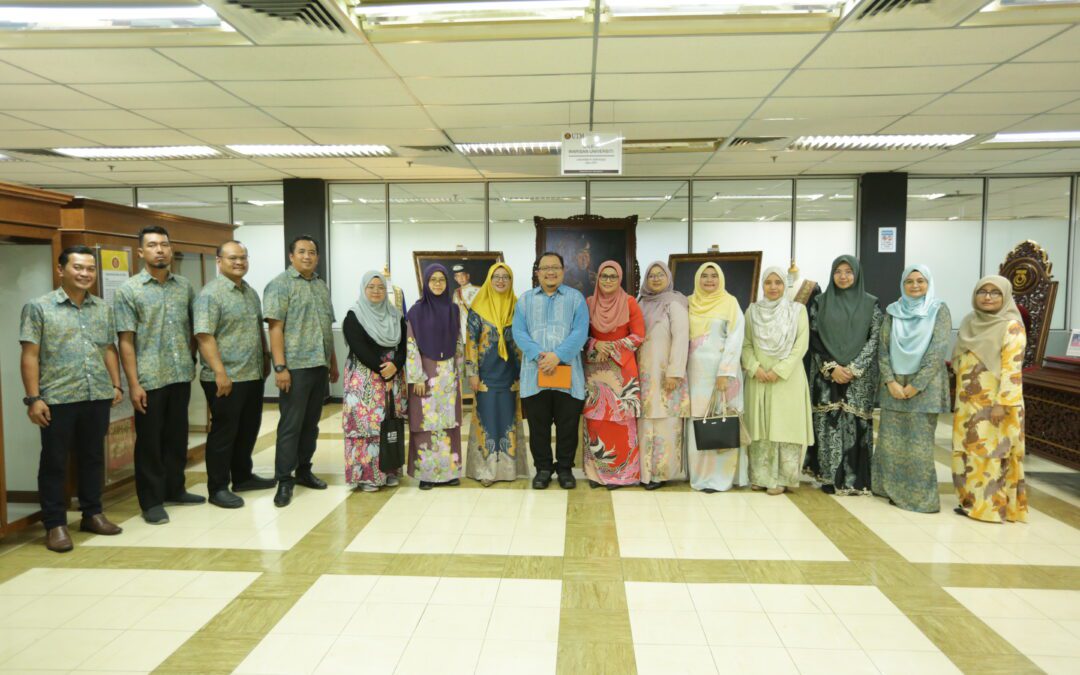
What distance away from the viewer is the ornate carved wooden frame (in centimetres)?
460

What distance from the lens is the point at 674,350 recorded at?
13.4 ft

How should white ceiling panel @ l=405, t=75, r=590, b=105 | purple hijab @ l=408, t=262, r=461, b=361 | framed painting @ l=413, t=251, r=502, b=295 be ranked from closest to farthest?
white ceiling panel @ l=405, t=75, r=590, b=105 → purple hijab @ l=408, t=262, r=461, b=361 → framed painting @ l=413, t=251, r=502, b=295

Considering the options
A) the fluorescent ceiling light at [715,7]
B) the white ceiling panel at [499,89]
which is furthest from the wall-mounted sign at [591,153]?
the fluorescent ceiling light at [715,7]

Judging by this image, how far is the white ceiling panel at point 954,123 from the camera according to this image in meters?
4.68

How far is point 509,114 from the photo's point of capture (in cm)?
459

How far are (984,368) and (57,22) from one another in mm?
5343

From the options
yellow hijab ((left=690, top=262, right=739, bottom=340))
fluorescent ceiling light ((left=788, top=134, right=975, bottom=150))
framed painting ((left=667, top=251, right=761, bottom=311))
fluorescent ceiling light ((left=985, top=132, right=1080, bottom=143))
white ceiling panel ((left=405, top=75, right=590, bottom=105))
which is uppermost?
fluorescent ceiling light ((left=985, top=132, right=1080, bottom=143))

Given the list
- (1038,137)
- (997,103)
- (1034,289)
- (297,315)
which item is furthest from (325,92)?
(1038,137)

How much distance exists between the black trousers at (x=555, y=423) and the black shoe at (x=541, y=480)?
38mm

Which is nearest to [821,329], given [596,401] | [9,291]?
[596,401]

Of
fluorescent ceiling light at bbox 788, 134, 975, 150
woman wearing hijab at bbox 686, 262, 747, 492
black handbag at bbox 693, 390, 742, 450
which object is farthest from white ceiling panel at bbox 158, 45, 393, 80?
fluorescent ceiling light at bbox 788, 134, 975, 150

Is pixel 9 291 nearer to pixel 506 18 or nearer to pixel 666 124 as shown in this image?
pixel 506 18

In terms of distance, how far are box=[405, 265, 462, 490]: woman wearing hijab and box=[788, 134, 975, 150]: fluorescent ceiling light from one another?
11.8 ft

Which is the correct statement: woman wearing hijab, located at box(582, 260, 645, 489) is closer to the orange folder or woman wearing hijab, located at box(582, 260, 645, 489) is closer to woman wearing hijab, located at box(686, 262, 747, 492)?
the orange folder
